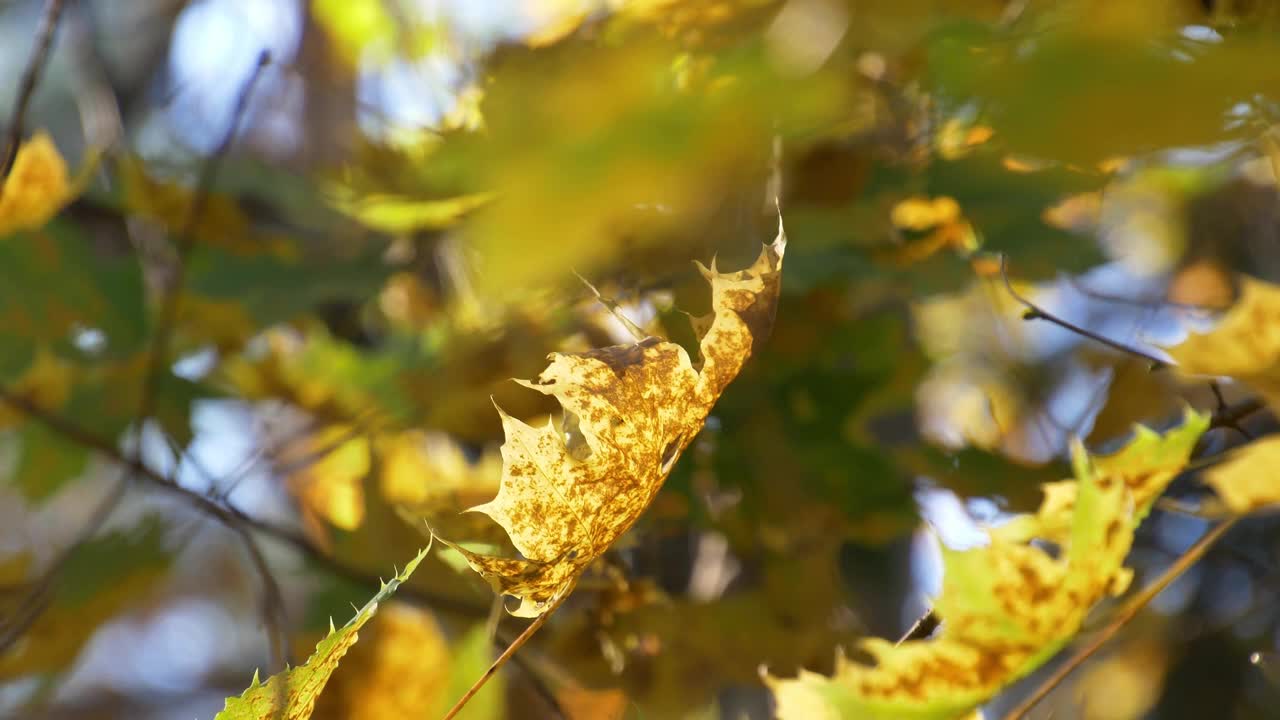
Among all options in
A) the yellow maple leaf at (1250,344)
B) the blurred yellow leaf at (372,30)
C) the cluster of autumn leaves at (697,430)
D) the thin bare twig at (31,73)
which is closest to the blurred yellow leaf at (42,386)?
the thin bare twig at (31,73)

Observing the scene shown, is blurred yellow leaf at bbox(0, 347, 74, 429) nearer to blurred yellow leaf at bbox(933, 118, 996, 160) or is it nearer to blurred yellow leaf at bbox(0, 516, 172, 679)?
blurred yellow leaf at bbox(0, 516, 172, 679)

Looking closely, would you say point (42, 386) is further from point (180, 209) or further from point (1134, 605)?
point (1134, 605)

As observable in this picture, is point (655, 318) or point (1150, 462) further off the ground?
point (1150, 462)

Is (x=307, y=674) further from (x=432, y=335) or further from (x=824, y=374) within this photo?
(x=432, y=335)

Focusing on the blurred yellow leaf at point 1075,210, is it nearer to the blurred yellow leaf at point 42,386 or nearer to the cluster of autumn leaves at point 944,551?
the cluster of autumn leaves at point 944,551

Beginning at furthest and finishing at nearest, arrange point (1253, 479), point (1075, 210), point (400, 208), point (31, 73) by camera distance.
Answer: point (1075, 210) → point (400, 208) → point (31, 73) → point (1253, 479)

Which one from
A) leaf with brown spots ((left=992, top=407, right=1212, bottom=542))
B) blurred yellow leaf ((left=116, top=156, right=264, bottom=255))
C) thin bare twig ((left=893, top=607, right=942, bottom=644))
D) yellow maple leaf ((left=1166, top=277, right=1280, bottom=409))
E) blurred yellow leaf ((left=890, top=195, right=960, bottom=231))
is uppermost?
yellow maple leaf ((left=1166, top=277, right=1280, bottom=409))

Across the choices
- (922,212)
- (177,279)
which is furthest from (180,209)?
(922,212)

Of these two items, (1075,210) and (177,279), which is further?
Answer: (1075,210)

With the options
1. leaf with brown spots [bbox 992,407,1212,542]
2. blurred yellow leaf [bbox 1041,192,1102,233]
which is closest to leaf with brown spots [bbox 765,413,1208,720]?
leaf with brown spots [bbox 992,407,1212,542]
